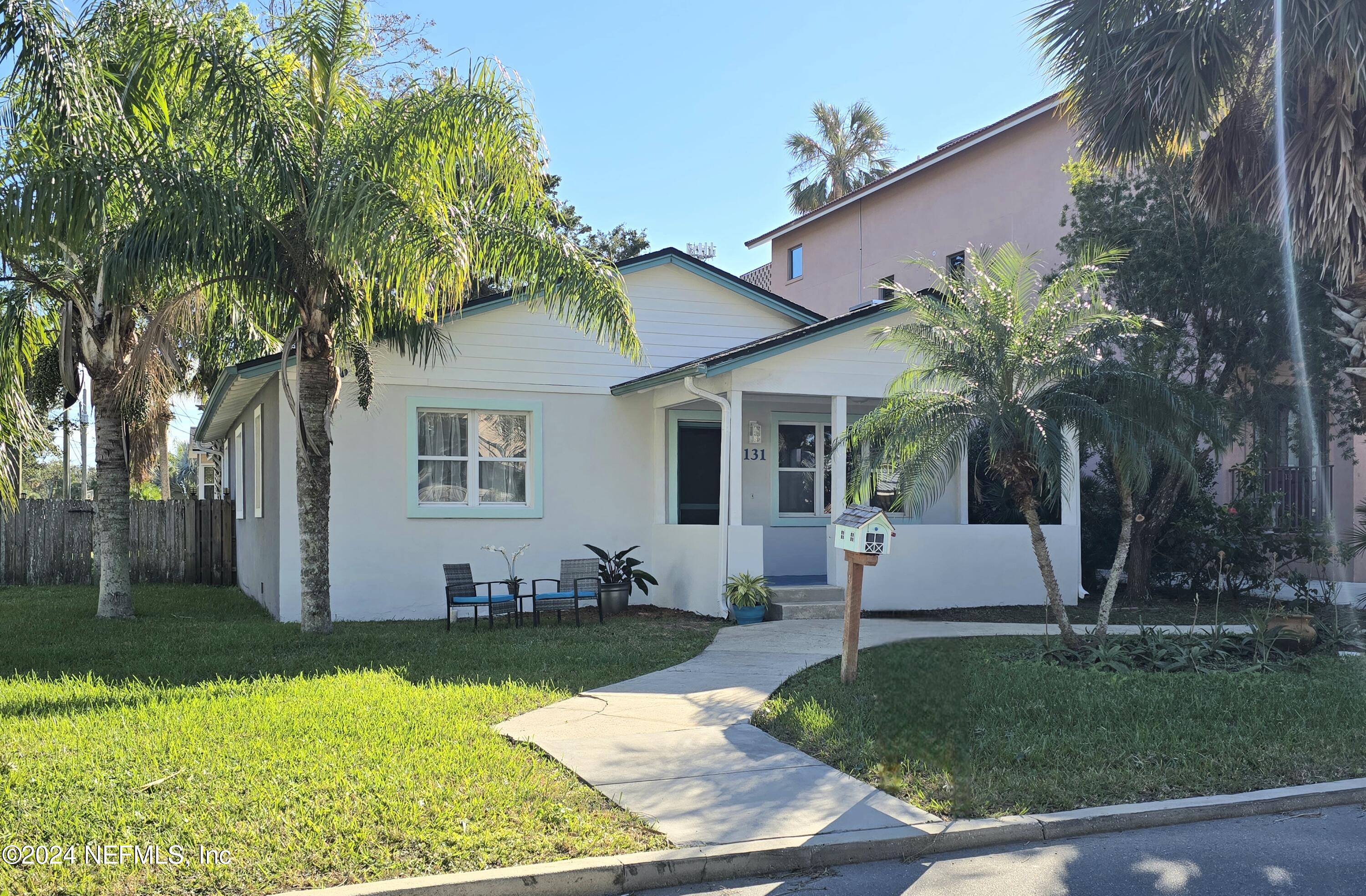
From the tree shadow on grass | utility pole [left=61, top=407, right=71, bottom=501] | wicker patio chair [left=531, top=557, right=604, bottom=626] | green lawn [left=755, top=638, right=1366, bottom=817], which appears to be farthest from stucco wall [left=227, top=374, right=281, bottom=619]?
utility pole [left=61, top=407, right=71, bottom=501]

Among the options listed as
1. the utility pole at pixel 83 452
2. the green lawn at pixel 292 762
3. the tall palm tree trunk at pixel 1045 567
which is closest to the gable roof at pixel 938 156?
the tall palm tree trunk at pixel 1045 567

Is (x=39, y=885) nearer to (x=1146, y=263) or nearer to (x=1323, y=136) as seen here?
(x=1323, y=136)

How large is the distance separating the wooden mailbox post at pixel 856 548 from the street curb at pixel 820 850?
2718 millimetres

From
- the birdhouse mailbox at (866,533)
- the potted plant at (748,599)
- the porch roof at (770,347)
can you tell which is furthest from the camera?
the potted plant at (748,599)

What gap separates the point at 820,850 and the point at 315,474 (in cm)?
805

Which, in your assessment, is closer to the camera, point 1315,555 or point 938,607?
point 1315,555

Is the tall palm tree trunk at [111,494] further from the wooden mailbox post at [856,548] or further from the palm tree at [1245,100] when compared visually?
the palm tree at [1245,100]

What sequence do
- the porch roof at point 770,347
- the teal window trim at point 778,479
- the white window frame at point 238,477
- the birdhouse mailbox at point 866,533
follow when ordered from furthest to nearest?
the white window frame at point 238,477, the teal window trim at point 778,479, the porch roof at point 770,347, the birdhouse mailbox at point 866,533

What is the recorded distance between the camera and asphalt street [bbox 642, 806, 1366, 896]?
4621mm

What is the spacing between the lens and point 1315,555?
13266mm

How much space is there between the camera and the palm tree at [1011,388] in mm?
9242

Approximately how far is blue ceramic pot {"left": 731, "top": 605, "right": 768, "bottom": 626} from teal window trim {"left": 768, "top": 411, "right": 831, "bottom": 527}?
3073 mm

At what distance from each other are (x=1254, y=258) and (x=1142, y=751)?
9.43 meters

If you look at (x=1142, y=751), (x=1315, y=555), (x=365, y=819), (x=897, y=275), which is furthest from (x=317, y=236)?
(x=897, y=275)
